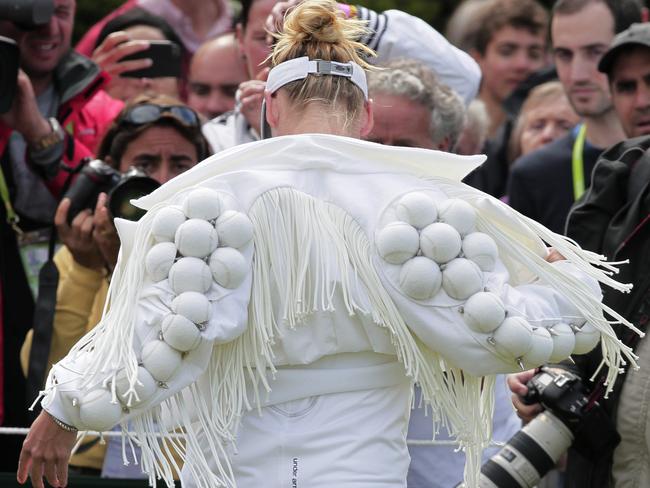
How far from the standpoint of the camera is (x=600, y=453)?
3754 millimetres

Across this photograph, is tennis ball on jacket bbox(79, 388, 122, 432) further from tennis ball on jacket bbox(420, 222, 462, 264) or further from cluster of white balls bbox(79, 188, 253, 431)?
tennis ball on jacket bbox(420, 222, 462, 264)

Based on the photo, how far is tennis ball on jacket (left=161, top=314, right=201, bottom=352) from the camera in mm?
2812

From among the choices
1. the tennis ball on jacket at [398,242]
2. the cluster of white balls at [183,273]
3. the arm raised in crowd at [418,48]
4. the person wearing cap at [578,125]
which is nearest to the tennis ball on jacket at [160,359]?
the cluster of white balls at [183,273]

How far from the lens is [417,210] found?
298 cm

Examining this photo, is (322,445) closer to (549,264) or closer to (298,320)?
(298,320)

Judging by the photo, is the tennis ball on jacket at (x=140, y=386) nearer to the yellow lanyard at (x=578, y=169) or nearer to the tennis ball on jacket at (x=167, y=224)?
the tennis ball on jacket at (x=167, y=224)

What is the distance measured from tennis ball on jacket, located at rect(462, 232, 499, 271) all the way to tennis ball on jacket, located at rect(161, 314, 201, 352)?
0.65 metres

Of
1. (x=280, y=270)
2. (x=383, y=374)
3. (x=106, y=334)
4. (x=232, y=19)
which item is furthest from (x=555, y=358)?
(x=232, y=19)

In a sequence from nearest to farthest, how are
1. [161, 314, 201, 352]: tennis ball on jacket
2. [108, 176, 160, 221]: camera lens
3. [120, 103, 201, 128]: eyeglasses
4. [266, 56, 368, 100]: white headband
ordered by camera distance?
[161, 314, 201, 352]: tennis ball on jacket
[266, 56, 368, 100]: white headband
[108, 176, 160, 221]: camera lens
[120, 103, 201, 128]: eyeglasses

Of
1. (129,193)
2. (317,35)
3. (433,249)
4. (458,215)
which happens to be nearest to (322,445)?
(433,249)

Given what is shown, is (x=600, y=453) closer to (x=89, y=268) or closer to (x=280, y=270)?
(x=280, y=270)

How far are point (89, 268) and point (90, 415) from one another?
1752 millimetres

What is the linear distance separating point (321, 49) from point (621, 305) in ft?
3.98

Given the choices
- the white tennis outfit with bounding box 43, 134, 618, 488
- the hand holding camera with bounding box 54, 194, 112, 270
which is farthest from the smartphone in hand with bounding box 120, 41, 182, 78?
the white tennis outfit with bounding box 43, 134, 618, 488
